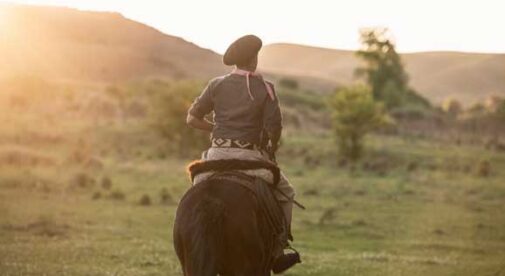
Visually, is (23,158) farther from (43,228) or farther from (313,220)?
(43,228)

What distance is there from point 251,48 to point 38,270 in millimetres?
7316

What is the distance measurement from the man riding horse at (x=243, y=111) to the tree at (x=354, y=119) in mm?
37481

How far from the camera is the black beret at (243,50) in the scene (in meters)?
8.43

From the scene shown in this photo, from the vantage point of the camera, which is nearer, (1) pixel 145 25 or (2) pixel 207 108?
(2) pixel 207 108

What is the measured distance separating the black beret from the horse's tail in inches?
64.7

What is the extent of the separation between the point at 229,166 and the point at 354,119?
38641 mm

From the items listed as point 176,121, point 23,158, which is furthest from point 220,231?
point 176,121

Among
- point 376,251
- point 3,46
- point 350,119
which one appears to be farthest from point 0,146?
point 3,46

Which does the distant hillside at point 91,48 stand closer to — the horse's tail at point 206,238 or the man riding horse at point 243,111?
the man riding horse at point 243,111

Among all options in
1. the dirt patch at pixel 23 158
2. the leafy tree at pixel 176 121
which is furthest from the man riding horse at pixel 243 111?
the leafy tree at pixel 176 121

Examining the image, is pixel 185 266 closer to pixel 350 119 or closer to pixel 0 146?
pixel 0 146

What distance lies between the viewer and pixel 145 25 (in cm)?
18575

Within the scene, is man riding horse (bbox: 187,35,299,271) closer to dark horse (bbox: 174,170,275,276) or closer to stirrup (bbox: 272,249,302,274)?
stirrup (bbox: 272,249,302,274)

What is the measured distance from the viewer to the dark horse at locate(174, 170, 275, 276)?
7371mm
